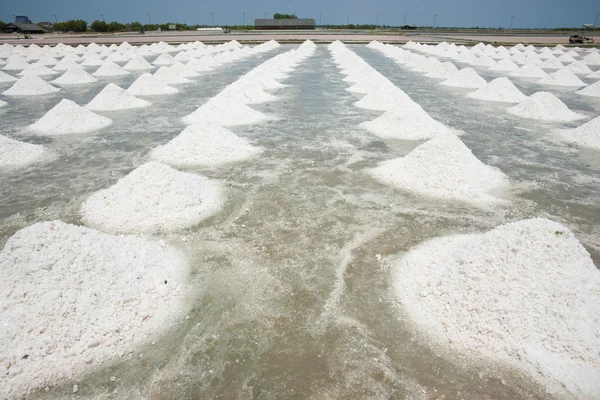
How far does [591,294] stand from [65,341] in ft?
12.2

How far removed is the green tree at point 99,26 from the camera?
40.4m

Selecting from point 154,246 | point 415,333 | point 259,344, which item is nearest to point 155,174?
point 154,246

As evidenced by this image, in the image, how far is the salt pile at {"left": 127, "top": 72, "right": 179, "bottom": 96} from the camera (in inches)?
441

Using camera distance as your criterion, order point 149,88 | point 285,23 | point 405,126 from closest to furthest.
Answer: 1. point 405,126
2. point 149,88
3. point 285,23

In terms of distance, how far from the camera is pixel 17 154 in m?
6.22

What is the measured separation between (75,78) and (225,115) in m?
8.37

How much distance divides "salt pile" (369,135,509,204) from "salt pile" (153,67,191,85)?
9.64 meters

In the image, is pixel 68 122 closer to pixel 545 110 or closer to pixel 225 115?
pixel 225 115

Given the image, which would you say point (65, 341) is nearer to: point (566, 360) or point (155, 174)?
point (155, 174)

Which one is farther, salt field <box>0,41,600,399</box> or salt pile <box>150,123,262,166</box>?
salt pile <box>150,123,262,166</box>

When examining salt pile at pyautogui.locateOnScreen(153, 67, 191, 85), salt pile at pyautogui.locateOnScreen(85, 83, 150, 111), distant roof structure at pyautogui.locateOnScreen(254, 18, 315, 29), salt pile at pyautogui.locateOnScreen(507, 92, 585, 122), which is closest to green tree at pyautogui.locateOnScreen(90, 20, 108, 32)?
distant roof structure at pyautogui.locateOnScreen(254, 18, 315, 29)

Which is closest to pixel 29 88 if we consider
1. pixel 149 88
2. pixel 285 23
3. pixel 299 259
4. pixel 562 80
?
pixel 149 88

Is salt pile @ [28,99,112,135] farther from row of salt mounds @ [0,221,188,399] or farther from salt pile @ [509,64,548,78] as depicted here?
salt pile @ [509,64,548,78]

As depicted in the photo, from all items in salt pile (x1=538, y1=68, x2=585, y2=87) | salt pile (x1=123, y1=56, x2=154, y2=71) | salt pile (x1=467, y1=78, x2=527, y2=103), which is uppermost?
salt pile (x1=123, y1=56, x2=154, y2=71)
